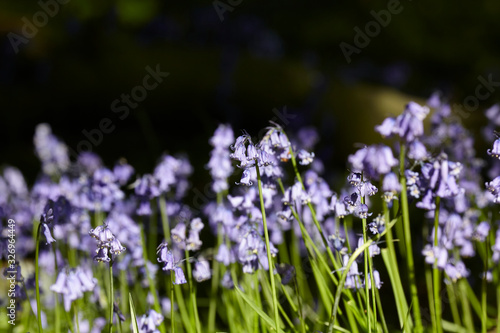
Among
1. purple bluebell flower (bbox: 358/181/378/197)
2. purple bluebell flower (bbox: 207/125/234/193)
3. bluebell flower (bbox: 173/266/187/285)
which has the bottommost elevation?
bluebell flower (bbox: 173/266/187/285)

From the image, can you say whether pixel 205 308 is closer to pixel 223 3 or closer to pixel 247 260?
pixel 247 260

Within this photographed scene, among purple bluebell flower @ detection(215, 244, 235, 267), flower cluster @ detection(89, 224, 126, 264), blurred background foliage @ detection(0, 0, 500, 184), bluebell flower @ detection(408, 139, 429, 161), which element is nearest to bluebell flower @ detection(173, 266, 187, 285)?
flower cluster @ detection(89, 224, 126, 264)

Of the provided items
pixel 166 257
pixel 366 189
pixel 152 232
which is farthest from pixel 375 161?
pixel 152 232

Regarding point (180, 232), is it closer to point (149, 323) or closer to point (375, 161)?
point (149, 323)

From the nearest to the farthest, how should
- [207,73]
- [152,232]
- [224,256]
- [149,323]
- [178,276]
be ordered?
[178,276]
[149,323]
[224,256]
[152,232]
[207,73]

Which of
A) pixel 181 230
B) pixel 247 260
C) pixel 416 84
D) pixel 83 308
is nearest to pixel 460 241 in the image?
pixel 247 260

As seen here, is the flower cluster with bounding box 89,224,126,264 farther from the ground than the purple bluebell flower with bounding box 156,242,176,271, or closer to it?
farther from the ground

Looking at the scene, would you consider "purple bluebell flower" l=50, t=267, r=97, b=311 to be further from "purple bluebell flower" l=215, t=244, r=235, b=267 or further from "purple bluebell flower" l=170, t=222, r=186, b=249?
"purple bluebell flower" l=215, t=244, r=235, b=267

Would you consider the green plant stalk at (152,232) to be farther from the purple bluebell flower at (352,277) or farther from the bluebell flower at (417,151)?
the bluebell flower at (417,151)
